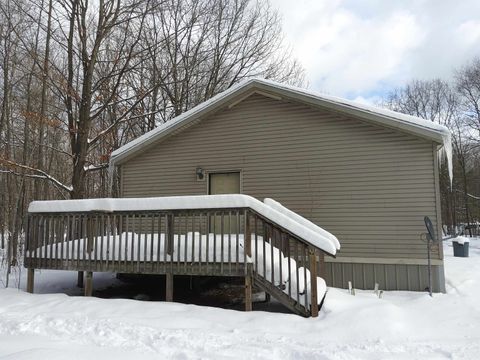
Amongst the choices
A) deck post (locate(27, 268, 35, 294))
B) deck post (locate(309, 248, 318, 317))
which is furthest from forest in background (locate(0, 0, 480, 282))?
deck post (locate(309, 248, 318, 317))

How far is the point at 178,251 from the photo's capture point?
6641mm

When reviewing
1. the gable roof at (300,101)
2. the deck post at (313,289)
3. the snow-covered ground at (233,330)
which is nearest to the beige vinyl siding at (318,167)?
the gable roof at (300,101)

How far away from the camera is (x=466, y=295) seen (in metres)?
7.39

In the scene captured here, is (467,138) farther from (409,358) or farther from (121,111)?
(409,358)

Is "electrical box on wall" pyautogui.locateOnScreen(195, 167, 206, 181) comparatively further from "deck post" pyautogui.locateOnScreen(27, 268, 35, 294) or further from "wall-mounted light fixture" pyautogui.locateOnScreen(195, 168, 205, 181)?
"deck post" pyautogui.locateOnScreen(27, 268, 35, 294)

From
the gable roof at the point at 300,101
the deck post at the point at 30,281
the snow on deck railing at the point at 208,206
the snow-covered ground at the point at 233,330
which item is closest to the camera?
the snow-covered ground at the point at 233,330

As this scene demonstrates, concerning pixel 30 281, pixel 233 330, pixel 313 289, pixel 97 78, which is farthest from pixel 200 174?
pixel 97 78

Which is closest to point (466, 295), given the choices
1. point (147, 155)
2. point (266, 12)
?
point (147, 155)

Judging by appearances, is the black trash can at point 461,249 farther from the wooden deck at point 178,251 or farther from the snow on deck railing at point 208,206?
the snow on deck railing at point 208,206

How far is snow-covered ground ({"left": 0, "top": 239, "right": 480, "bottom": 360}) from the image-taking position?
412 centimetres

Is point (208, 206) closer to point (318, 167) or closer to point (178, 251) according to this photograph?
point (178, 251)

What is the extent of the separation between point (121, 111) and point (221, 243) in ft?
41.1

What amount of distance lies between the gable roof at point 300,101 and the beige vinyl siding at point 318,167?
220mm

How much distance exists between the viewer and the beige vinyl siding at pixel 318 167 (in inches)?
324
